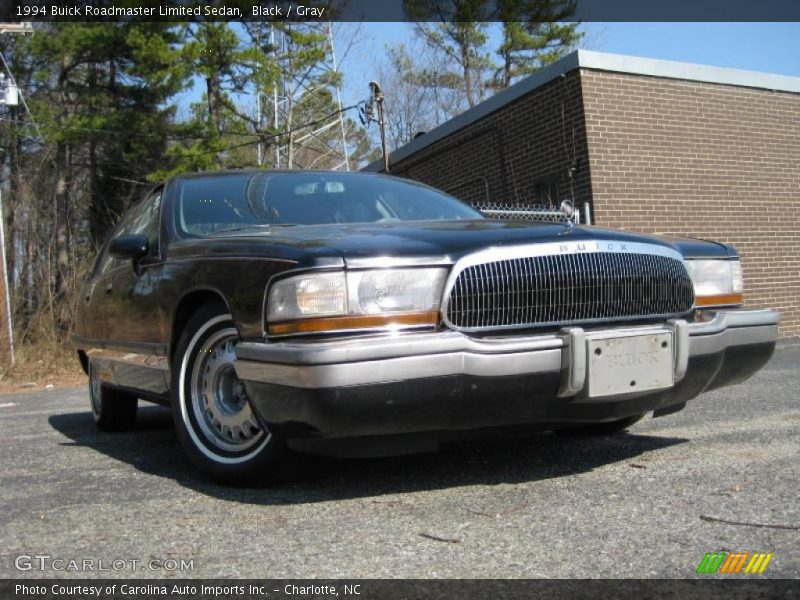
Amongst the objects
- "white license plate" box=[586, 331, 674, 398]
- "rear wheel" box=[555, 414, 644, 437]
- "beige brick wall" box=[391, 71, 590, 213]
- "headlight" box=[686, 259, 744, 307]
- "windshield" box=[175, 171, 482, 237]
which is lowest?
"rear wheel" box=[555, 414, 644, 437]

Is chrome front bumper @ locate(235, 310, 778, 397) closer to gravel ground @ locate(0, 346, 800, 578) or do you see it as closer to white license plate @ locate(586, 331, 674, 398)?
white license plate @ locate(586, 331, 674, 398)

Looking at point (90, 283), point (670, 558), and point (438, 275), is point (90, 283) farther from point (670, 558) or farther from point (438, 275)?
point (670, 558)

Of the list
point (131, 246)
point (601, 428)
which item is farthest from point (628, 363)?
point (131, 246)

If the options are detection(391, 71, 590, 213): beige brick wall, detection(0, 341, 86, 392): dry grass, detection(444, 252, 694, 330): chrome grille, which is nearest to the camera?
detection(444, 252, 694, 330): chrome grille

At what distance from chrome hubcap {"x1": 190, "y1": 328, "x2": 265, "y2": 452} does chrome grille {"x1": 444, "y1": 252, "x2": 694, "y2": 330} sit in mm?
995

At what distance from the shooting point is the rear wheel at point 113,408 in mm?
5383

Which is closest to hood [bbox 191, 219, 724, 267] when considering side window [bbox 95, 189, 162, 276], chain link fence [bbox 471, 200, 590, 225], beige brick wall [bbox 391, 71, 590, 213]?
side window [bbox 95, 189, 162, 276]

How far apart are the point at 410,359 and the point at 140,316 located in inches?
79.1

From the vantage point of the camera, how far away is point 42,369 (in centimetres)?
1095

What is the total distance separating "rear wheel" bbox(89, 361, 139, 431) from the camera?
5383 millimetres

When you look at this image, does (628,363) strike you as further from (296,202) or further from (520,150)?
(520,150)

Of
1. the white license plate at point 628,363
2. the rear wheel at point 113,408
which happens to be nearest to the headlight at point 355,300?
the white license plate at point 628,363

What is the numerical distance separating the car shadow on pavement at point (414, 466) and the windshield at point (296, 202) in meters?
1.15

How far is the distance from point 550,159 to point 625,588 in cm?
1010
